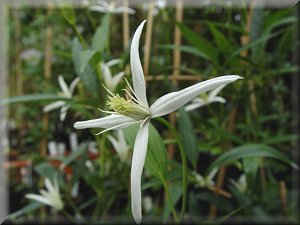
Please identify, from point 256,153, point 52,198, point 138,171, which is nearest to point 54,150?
point 52,198

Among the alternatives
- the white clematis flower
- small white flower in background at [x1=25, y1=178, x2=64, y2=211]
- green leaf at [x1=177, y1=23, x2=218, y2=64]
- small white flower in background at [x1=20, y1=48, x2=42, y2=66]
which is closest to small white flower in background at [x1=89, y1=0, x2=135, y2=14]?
green leaf at [x1=177, y1=23, x2=218, y2=64]

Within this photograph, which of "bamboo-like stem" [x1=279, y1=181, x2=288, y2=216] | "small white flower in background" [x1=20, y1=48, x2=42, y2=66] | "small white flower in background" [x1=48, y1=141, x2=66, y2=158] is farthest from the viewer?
"small white flower in background" [x1=20, y1=48, x2=42, y2=66]

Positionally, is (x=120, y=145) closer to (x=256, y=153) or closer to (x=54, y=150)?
(x=256, y=153)

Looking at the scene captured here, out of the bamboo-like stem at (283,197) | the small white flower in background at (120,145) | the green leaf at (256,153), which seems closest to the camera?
the green leaf at (256,153)

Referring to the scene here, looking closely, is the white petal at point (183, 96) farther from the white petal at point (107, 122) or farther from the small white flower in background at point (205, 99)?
the small white flower in background at point (205, 99)

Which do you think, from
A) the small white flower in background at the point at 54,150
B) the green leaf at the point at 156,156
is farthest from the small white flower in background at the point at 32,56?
the green leaf at the point at 156,156

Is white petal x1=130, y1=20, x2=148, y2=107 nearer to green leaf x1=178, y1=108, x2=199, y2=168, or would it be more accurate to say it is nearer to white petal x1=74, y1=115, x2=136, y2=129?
white petal x1=74, y1=115, x2=136, y2=129
